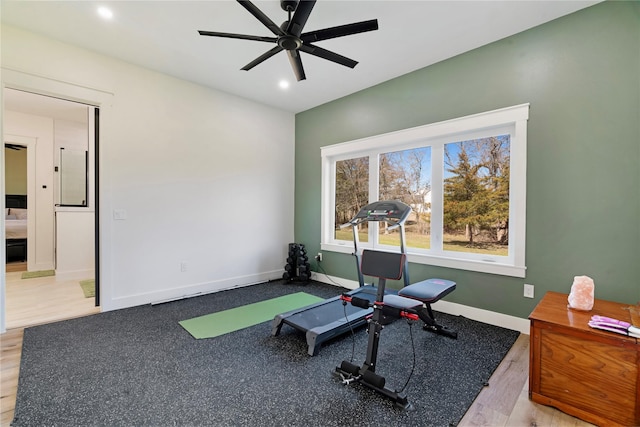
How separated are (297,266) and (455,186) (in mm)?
2746

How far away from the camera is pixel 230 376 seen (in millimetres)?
2088

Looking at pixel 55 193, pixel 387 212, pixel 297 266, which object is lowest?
pixel 297 266

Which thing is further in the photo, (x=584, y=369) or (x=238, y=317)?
(x=238, y=317)

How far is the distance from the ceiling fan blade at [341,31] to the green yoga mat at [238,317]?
285cm

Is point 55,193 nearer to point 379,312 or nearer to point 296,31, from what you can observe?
point 296,31

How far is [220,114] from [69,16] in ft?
6.18

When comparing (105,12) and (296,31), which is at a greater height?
(105,12)

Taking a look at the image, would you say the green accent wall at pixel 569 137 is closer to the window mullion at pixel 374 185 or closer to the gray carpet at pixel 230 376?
the gray carpet at pixel 230 376

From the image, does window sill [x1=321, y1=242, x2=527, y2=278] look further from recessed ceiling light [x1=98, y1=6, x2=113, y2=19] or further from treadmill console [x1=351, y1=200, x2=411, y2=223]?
recessed ceiling light [x1=98, y1=6, x2=113, y2=19]

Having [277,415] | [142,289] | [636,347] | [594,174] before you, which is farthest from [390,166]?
[142,289]

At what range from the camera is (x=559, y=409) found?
174cm

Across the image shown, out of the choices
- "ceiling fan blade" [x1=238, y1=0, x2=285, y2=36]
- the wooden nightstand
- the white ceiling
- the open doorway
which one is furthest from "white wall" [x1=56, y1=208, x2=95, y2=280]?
the wooden nightstand

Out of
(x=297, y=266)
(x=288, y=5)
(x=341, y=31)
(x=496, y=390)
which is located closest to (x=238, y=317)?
(x=297, y=266)

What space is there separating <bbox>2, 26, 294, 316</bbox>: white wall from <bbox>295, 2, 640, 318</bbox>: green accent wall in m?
2.88
